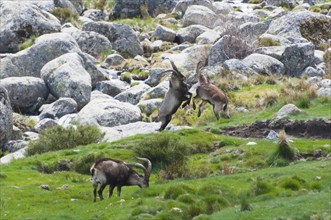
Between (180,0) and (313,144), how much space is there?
61522 mm

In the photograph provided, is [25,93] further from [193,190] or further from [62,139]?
[193,190]

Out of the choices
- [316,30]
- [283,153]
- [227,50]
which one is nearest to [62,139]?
[283,153]

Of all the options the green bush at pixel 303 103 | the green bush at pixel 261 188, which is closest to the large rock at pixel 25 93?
the green bush at pixel 303 103

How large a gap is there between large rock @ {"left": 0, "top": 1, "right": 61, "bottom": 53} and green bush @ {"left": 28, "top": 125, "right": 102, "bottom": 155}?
1178 inches

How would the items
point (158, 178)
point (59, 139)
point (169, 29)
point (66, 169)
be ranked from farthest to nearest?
1. point (169, 29)
2. point (59, 139)
3. point (66, 169)
4. point (158, 178)

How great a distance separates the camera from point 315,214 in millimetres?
15000

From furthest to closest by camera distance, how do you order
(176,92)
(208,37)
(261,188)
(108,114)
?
(208,37) → (108,114) → (176,92) → (261,188)

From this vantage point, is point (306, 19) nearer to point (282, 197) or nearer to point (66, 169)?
point (66, 169)

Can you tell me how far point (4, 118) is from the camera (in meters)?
36.7

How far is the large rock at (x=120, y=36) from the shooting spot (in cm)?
6356

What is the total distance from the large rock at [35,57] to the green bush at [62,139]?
19.8 meters

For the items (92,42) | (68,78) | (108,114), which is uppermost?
(108,114)

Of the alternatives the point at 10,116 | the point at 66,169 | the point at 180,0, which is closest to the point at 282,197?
the point at 66,169

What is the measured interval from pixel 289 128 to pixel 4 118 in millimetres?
15554
